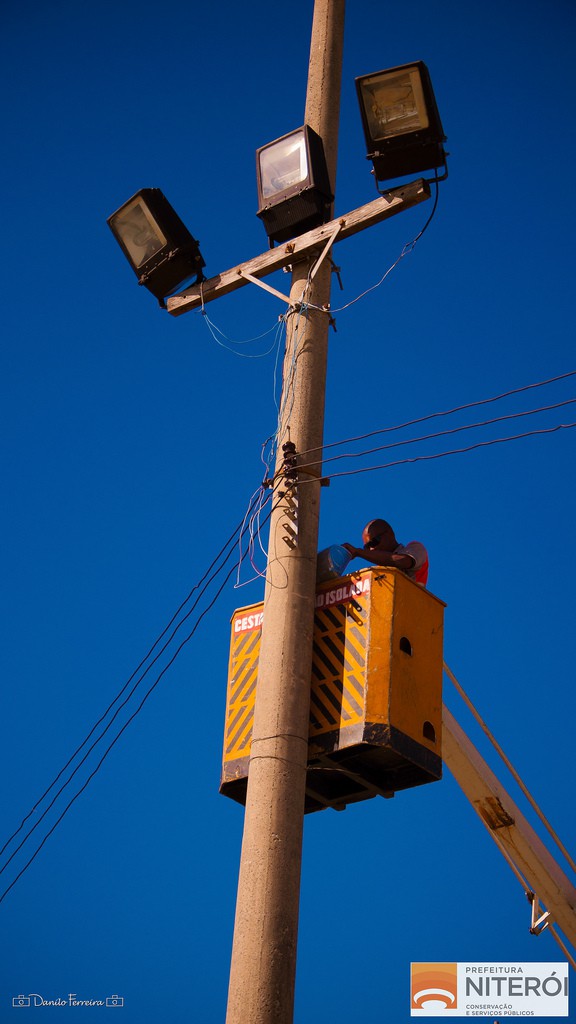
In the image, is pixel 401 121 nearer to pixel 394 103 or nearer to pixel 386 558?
pixel 394 103

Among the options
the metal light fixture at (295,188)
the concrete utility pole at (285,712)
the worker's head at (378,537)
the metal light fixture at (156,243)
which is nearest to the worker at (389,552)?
the worker's head at (378,537)

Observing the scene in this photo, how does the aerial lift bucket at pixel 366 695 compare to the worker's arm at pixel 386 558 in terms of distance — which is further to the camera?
the worker's arm at pixel 386 558

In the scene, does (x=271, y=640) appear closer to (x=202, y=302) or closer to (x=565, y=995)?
(x=202, y=302)

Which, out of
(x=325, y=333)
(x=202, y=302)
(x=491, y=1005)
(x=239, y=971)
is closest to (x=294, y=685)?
(x=239, y=971)

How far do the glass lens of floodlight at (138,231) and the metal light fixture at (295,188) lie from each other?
3.08ft

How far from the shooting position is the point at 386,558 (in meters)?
7.93

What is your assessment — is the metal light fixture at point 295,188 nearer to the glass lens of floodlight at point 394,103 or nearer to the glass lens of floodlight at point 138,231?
the glass lens of floodlight at point 394,103

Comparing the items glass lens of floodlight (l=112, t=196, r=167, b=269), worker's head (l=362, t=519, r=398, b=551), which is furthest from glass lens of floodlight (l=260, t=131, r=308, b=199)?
worker's head (l=362, t=519, r=398, b=551)

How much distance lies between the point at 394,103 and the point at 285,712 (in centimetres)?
444

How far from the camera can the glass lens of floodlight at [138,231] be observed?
9.27 m

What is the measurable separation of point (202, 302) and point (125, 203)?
3.46 feet

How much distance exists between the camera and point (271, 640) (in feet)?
22.9

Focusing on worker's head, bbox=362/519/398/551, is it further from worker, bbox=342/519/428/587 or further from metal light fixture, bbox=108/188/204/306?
metal light fixture, bbox=108/188/204/306

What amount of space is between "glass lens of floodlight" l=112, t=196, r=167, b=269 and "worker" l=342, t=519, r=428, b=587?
2.83 metres
